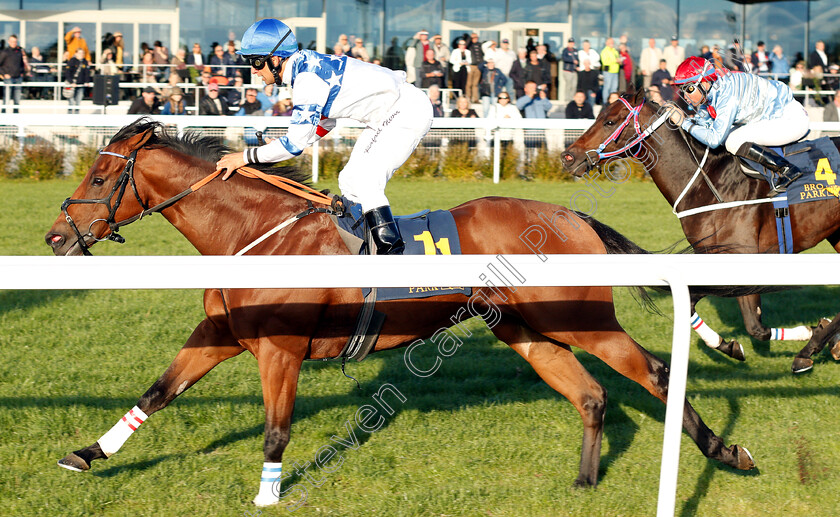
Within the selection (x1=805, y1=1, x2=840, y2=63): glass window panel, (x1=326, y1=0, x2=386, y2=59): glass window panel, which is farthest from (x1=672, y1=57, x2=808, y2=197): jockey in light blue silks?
(x1=805, y1=1, x2=840, y2=63): glass window panel

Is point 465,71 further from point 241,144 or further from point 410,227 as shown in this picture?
point 410,227

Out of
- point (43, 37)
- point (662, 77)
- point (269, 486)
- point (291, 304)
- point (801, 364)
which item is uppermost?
point (43, 37)

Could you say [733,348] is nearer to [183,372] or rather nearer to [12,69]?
[183,372]

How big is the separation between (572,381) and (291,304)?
3.78 ft

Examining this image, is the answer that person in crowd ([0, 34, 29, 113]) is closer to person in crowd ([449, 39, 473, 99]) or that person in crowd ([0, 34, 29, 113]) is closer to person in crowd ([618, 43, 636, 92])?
person in crowd ([449, 39, 473, 99])

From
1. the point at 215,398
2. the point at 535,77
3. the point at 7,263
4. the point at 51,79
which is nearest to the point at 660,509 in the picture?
the point at 7,263

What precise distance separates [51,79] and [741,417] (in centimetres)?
1641

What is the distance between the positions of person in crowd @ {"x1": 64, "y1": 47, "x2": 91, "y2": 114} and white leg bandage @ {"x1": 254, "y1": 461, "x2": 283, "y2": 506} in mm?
12980

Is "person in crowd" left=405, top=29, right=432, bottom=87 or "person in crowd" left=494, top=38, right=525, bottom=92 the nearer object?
"person in crowd" left=494, top=38, right=525, bottom=92

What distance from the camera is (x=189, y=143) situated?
3719mm

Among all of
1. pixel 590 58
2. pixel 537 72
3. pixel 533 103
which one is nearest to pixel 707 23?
pixel 590 58

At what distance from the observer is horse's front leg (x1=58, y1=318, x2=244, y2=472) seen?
3.47m

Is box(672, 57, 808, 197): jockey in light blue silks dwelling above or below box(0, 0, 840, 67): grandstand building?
below

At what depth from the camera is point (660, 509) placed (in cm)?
239
